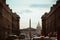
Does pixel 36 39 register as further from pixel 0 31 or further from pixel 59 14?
pixel 59 14

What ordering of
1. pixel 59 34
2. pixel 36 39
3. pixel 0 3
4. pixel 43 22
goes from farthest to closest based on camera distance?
pixel 43 22
pixel 0 3
pixel 36 39
pixel 59 34

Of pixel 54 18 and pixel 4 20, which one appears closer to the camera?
pixel 4 20

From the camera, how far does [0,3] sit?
74.1 meters

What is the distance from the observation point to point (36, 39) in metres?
18.2

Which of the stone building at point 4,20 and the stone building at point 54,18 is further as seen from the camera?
the stone building at point 54,18

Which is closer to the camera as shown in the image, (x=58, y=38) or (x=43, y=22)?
(x=58, y=38)

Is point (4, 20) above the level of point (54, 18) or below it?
below

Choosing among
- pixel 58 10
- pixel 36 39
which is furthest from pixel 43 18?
pixel 36 39

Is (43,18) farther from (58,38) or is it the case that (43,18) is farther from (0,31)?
(58,38)

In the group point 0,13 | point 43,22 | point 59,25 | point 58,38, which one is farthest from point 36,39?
point 43,22

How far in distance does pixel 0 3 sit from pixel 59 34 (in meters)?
62.6

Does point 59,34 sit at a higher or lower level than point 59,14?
lower

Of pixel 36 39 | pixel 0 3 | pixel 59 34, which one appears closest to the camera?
pixel 59 34

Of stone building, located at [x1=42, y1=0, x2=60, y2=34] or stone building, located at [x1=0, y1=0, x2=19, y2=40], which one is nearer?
stone building, located at [x1=0, y1=0, x2=19, y2=40]
